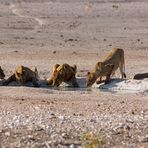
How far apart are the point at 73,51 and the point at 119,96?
937 cm

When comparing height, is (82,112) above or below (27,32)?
below

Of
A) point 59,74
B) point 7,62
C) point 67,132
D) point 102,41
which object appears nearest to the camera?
point 67,132

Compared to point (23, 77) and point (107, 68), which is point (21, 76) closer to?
point (23, 77)

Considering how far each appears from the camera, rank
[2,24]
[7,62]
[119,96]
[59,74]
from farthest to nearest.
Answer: [2,24], [7,62], [59,74], [119,96]

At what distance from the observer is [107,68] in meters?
17.0

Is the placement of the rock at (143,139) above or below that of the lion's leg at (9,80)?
below

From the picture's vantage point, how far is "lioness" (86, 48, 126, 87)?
54.4 feet

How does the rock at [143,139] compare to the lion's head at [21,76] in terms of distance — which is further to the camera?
the lion's head at [21,76]

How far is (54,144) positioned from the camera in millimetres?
9617

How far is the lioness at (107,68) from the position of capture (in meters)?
16.6

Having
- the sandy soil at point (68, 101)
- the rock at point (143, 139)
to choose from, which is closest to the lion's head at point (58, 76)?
the sandy soil at point (68, 101)

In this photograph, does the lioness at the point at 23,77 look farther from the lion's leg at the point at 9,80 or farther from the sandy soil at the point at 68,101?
the sandy soil at the point at 68,101

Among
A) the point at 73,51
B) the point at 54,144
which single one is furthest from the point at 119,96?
the point at 73,51

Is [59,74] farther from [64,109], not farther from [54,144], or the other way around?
[54,144]
